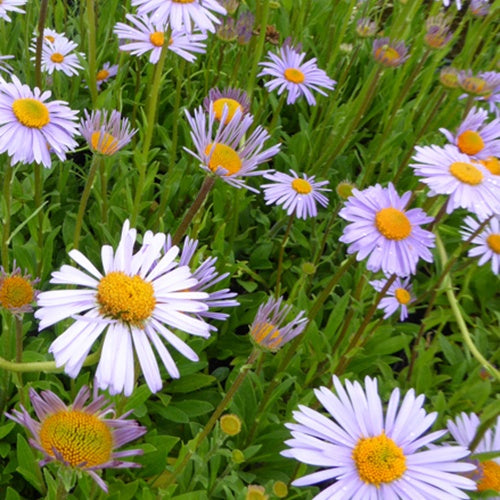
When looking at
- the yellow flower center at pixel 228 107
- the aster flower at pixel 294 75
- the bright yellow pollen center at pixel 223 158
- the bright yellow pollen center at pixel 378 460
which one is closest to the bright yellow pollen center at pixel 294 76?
the aster flower at pixel 294 75

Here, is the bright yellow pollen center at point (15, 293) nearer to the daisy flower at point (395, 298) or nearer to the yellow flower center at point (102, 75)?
the daisy flower at point (395, 298)

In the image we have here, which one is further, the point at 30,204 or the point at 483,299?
A: the point at 483,299

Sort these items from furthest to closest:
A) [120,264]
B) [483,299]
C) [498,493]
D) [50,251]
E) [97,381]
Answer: [483,299] → [50,251] → [498,493] → [120,264] → [97,381]

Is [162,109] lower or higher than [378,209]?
higher

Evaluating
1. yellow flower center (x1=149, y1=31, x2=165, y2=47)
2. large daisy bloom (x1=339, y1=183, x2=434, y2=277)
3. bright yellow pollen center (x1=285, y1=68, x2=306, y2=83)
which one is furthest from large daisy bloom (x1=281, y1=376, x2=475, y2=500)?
bright yellow pollen center (x1=285, y1=68, x2=306, y2=83)

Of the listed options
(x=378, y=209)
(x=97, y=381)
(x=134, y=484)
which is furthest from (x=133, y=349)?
(x=378, y=209)

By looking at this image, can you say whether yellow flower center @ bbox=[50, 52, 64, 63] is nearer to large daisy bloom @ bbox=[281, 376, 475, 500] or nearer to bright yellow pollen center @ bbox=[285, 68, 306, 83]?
bright yellow pollen center @ bbox=[285, 68, 306, 83]

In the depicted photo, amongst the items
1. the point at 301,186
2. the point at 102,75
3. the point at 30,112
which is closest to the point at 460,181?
the point at 301,186

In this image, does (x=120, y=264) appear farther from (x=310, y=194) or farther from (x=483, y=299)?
(x=483, y=299)
